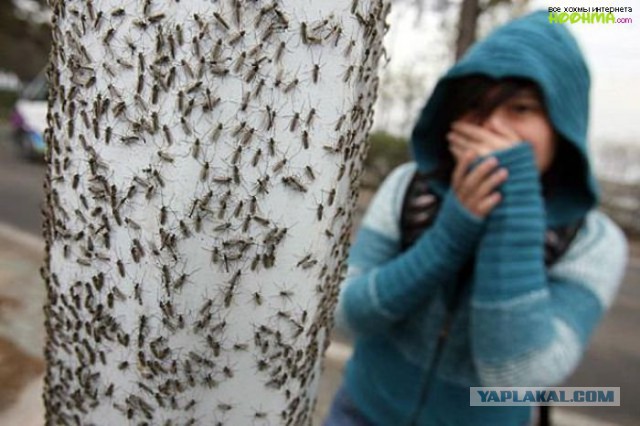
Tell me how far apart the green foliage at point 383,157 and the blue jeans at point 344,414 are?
29.5 ft

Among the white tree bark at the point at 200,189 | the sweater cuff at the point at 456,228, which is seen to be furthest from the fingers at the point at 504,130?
the white tree bark at the point at 200,189

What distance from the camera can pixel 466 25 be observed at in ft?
17.6

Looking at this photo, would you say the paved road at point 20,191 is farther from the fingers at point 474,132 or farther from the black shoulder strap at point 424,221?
the fingers at point 474,132

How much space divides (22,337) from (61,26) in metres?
2.94

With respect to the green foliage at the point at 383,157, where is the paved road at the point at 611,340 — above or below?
below

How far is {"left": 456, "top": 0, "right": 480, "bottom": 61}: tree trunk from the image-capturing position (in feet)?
17.6

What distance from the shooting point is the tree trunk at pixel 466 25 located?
211 inches

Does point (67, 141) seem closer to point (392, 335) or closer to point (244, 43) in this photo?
point (244, 43)

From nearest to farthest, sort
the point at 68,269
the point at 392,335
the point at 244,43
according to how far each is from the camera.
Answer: the point at 244,43 < the point at 68,269 < the point at 392,335

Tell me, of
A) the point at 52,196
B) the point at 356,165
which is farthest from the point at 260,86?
the point at 52,196

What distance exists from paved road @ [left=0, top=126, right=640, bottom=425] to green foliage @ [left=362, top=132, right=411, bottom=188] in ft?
14.1

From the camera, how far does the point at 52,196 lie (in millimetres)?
628

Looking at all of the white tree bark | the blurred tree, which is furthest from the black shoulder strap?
the blurred tree

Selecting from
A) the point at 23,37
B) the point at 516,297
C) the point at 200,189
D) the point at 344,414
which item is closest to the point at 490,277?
the point at 516,297
